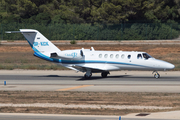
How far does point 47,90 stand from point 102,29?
4524 centimetres

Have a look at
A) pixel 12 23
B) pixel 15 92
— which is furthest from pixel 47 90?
pixel 12 23

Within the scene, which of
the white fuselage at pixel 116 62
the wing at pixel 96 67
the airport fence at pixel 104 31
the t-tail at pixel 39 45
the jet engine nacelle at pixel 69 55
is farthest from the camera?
the airport fence at pixel 104 31

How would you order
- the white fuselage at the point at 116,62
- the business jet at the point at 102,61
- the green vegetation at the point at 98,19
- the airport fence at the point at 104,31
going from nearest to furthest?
the white fuselage at the point at 116,62 < the business jet at the point at 102,61 < the airport fence at the point at 104,31 < the green vegetation at the point at 98,19

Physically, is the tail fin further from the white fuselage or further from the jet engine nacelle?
the white fuselage

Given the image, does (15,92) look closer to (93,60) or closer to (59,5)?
(93,60)

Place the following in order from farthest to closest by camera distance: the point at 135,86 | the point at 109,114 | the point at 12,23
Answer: the point at 12,23
the point at 135,86
the point at 109,114

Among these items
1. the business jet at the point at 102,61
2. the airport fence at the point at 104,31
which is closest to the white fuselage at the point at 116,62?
the business jet at the point at 102,61

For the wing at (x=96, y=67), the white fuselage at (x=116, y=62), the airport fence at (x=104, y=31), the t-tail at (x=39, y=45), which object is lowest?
the wing at (x=96, y=67)

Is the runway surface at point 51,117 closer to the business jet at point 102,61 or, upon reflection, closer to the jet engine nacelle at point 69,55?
the business jet at point 102,61

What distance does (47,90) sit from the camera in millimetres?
22297

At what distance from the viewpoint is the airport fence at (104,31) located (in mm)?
64688

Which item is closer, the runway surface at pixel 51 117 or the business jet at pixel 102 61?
the runway surface at pixel 51 117

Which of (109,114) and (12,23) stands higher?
(12,23)

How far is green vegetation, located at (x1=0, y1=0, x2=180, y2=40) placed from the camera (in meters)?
65.0
